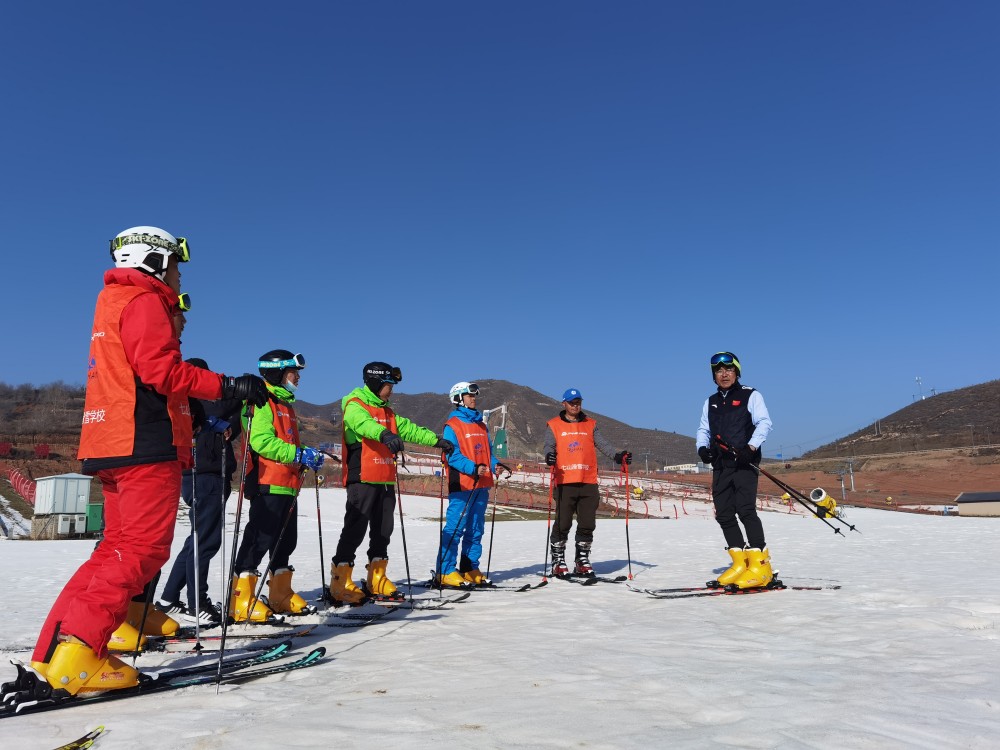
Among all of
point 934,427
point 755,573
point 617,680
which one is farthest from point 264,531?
point 934,427

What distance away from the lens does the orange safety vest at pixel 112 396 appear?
3.27 m

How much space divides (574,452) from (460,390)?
4.95 ft

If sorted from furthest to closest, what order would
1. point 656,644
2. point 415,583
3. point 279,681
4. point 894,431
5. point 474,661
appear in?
1. point 894,431
2. point 415,583
3. point 656,644
4. point 474,661
5. point 279,681

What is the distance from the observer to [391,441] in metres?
5.81

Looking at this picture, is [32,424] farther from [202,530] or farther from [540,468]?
[202,530]

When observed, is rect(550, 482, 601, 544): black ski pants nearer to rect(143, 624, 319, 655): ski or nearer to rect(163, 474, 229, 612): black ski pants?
rect(143, 624, 319, 655): ski

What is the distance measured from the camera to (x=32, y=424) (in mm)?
75188

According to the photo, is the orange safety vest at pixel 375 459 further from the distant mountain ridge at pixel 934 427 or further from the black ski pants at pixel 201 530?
the distant mountain ridge at pixel 934 427

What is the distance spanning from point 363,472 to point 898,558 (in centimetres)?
736

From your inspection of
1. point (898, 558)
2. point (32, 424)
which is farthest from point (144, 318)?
point (32, 424)

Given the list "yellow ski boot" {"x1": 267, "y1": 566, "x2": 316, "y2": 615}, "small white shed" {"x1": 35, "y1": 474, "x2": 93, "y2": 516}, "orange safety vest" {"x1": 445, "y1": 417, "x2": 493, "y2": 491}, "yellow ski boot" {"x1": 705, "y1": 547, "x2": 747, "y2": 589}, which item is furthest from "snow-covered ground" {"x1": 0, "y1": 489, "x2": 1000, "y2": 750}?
"small white shed" {"x1": 35, "y1": 474, "x2": 93, "y2": 516}

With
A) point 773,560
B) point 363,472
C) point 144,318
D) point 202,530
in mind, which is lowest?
point 773,560

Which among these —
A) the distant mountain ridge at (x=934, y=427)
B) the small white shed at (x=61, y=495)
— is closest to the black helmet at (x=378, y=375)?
the small white shed at (x=61, y=495)

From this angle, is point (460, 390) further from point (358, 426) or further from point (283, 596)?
point (283, 596)
